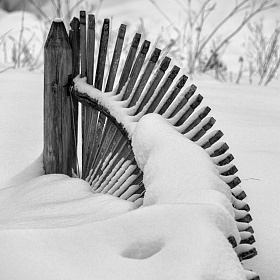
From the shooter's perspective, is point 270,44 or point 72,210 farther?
point 270,44

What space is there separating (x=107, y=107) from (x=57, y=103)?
499 millimetres

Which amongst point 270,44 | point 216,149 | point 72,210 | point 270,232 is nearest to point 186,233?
point 216,149

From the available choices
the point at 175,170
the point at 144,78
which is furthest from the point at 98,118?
the point at 175,170

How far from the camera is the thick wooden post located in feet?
9.24

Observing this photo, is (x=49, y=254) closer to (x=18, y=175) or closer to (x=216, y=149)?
(x=216, y=149)

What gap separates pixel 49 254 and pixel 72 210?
774mm

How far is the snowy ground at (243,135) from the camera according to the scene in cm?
234

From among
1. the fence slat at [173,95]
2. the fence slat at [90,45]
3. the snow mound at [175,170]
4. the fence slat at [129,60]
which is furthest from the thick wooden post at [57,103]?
the snow mound at [175,170]

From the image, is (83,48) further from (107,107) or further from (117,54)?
(107,107)

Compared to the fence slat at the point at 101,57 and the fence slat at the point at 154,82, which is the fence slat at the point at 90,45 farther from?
the fence slat at the point at 154,82

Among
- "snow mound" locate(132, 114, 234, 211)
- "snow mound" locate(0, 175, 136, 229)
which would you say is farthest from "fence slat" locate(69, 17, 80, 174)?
"snow mound" locate(132, 114, 234, 211)

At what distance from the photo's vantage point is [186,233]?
1.14 meters

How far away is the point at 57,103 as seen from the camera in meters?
2.91

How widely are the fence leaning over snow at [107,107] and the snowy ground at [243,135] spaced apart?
0.49m
